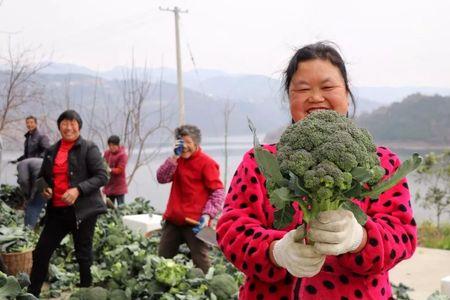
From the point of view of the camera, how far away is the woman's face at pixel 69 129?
380 centimetres

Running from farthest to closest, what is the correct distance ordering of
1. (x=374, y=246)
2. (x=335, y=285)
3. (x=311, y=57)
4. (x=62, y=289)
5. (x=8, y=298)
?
(x=62, y=289) → (x=8, y=298) → (x=311, y=57) → (x=335, y=285) → (x=374, y=246)

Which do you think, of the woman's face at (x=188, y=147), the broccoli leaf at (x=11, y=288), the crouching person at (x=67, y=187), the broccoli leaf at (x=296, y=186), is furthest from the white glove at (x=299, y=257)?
the crouching person at (x=67, y=187)

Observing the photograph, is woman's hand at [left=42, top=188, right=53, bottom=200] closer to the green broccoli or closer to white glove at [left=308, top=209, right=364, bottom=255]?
the green broccoli

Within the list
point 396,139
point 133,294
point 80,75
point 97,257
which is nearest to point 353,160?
point 133,294

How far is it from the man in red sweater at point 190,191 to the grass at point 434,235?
14.8ft

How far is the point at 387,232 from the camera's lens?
127 cm

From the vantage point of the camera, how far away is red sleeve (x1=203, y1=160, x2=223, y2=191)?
392 centimetres

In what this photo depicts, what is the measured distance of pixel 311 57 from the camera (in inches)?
56.4

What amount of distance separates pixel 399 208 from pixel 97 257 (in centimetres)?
414

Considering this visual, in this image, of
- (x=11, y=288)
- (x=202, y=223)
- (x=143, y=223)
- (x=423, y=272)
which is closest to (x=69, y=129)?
(x=202, y=223)

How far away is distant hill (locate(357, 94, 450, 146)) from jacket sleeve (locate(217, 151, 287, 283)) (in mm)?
8434

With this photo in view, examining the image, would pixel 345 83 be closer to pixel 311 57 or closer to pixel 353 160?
pixel 311 57

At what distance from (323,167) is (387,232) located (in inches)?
12.7

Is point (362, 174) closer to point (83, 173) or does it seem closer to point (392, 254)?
point (392, 254)
